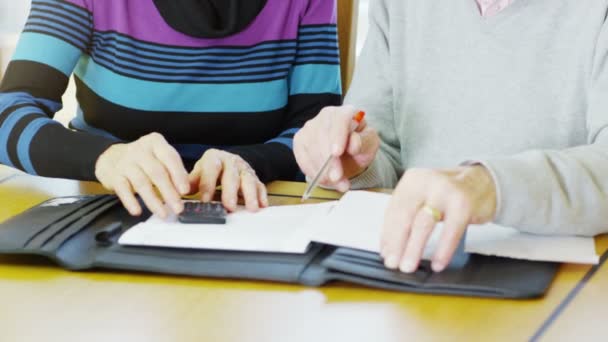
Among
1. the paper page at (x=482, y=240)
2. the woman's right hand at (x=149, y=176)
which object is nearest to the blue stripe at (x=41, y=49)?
the woman's right hand at (x=149, y=176)

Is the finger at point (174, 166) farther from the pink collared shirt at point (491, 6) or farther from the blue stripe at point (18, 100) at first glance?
the pink collared shirt at point (491, 6)

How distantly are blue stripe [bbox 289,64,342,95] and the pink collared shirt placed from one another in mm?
347

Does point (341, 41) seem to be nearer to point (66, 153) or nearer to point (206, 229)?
point (66, 153)

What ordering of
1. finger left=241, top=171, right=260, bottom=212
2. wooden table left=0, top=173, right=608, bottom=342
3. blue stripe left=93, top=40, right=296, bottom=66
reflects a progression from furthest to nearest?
blue stripe left=93, top=40, right=296, bottom=66, finger left=241, top=171, right=260, bottom=212, wooden table left=0, top=173, right=608, bottom=342

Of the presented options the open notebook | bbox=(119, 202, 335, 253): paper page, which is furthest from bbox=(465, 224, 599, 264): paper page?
bbox=(119, 202, 335, 253): paper page

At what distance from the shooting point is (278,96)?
1.50 meters

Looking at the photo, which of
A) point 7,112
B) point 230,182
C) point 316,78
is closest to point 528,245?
point 230,182

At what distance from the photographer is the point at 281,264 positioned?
2.65 ft

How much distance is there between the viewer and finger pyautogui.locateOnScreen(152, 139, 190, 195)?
1.00 meters

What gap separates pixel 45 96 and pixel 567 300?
923 mm

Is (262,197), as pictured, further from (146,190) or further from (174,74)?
(174,74)

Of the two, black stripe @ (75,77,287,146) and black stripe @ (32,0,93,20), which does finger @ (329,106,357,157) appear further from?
black stripe @ (32,0,93,20)

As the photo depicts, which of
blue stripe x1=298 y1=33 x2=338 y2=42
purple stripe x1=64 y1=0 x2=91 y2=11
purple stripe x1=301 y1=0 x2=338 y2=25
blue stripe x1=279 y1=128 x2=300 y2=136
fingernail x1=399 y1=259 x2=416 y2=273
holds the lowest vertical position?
blue stripe x1=279 y1=128 x2=300 y2=136

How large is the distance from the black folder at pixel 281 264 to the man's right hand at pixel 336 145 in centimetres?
25
